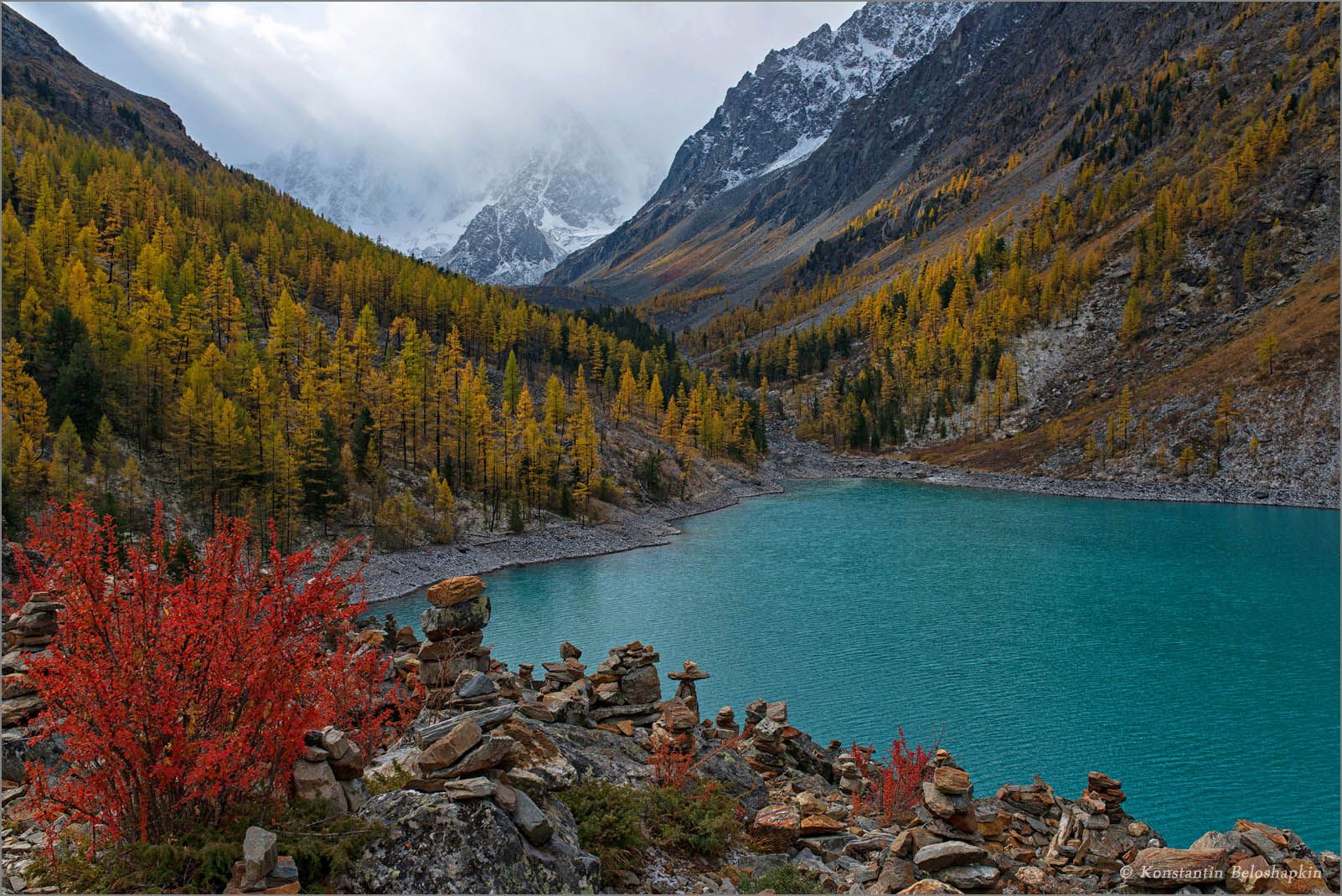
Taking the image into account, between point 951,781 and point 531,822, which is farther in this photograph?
point 951,781

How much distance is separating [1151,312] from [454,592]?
148 metres

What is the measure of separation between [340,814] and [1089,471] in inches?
4680

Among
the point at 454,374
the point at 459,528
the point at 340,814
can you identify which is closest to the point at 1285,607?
the point at 340,814

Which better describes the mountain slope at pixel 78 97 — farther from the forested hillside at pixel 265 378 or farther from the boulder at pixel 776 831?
the boulder at pixel 776 831

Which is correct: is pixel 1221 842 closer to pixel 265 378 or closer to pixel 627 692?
pixel 627 692

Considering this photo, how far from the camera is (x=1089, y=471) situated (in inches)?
4151

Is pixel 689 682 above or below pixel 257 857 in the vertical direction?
below

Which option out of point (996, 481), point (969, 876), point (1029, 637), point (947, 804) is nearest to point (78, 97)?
point (996, 481)

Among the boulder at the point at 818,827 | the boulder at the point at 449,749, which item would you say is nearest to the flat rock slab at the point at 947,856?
the boulder at the point at 818,827

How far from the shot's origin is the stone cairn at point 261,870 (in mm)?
7117

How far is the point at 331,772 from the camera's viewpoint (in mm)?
8906

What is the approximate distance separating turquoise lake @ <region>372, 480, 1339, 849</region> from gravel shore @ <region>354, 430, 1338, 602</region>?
11.2 feet

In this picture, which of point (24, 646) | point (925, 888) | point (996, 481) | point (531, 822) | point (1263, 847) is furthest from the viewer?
point (996, 481)

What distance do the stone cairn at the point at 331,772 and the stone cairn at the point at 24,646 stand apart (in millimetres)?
7063
